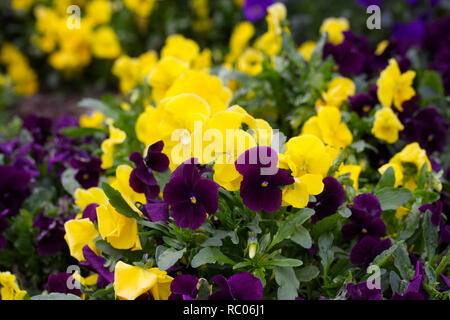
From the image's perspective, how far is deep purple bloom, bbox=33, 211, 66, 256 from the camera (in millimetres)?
1843

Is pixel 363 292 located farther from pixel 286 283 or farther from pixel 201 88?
pixel 201 88

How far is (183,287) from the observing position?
129cm

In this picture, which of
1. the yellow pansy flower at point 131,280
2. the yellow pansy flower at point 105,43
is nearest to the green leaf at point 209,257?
the yellow pansy flower at point 131,280

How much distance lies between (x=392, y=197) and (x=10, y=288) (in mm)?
1106

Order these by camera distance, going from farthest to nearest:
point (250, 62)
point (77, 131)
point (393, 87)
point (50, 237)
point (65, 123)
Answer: point (250, 62) → point (65, 123) → point (77, 131) → point (393, 87) → point (50, 237)

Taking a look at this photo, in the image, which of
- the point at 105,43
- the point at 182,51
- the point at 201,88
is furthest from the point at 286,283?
the point at 105,43

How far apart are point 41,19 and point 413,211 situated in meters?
3.30

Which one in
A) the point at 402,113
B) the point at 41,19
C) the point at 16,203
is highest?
the point at 41,19

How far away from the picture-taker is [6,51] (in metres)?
4.44

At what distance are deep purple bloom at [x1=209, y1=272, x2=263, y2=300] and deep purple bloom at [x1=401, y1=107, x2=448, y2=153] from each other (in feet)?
3.35
